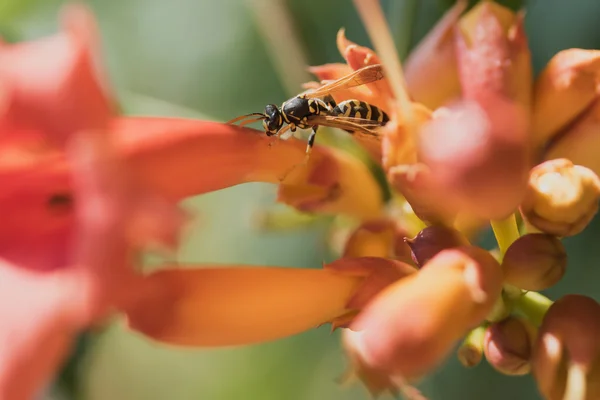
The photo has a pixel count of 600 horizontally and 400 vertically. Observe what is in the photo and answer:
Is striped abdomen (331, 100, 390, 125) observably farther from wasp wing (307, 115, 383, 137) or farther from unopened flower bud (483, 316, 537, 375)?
unopened flower bud (483, 316, 537, 375)

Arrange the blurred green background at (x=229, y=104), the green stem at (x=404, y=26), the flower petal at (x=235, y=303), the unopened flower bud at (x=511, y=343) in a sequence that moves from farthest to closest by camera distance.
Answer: the blurred green background at (x=229, y=104) → the green stem at (x=404, y=26) → the unopened flower bud at (x=511, y=343) → the flower petal at (x=235, y=303)

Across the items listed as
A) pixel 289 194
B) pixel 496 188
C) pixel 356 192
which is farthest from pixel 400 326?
pixel 356 192

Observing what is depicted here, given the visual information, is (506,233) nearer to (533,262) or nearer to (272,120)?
(533,262)

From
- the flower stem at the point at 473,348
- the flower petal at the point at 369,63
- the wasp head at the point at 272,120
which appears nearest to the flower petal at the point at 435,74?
the flower petal at the point at 369,63

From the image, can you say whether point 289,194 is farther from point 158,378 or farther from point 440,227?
point 158,378

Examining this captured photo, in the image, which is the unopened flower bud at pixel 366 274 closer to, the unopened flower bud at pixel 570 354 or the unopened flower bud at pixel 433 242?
the unopened flower bud at pixel 433 242

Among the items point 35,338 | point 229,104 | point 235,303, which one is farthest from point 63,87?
point 229,104
